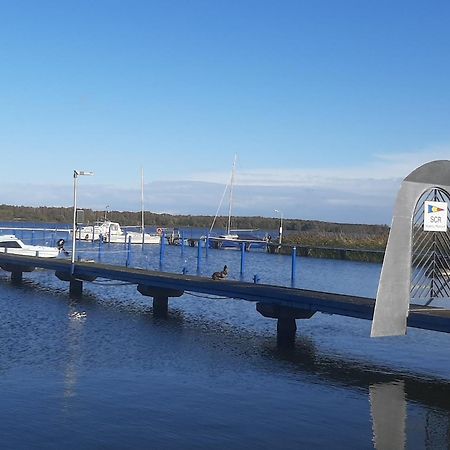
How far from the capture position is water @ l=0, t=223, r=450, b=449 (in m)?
11.3

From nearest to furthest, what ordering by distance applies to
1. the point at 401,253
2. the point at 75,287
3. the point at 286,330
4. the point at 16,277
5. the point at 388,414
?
the point at 388,414
the point at 401,253
the point at 286,330
the point at 75,287
the point at 16,277

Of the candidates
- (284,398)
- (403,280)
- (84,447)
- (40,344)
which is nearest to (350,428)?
(284,398)

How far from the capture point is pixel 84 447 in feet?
33.7

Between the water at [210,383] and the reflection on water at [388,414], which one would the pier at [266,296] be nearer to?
the water at [210,383]

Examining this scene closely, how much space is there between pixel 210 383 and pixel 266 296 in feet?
18.9

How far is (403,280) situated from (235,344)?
22.0 feet

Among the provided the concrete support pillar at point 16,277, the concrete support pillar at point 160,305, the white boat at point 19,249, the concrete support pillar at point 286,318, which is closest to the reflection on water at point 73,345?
the concrete support pillar at point 160,305

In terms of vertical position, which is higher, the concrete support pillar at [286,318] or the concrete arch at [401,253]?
the concrete arch at [401,253]

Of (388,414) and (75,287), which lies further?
(75,287)

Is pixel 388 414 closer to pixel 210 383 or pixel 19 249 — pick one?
pixel 210 383

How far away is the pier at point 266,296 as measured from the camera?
16.1 meters

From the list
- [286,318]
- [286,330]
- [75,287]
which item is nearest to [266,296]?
[286,318]

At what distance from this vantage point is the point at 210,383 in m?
14.6

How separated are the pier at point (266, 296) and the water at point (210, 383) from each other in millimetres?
786
